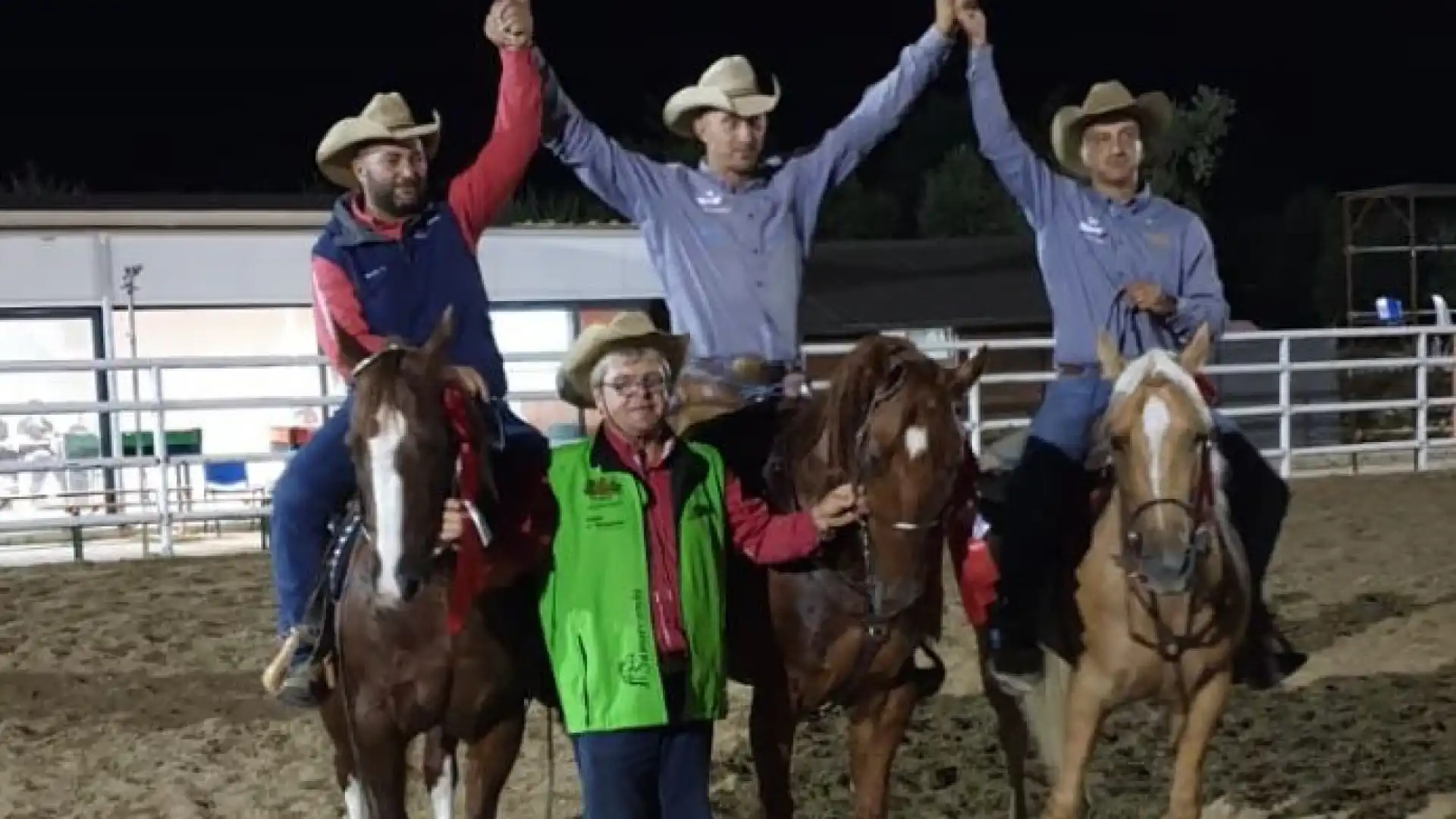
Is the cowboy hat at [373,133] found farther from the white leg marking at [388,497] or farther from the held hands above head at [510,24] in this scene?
the white leg marking at [388,497]

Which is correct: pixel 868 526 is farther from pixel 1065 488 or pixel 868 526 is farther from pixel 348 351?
pixel 348 351

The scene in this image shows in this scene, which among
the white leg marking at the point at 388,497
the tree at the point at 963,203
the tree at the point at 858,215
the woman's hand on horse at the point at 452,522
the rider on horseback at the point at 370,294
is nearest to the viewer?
the white leg marking at the point at 388,497

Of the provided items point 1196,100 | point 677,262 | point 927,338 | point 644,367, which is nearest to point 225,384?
point 927,338

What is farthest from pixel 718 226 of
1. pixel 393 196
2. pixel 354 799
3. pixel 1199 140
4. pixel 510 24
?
pixel 1199 140

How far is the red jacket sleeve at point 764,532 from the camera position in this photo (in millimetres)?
3830

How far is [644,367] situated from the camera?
12.0 feet

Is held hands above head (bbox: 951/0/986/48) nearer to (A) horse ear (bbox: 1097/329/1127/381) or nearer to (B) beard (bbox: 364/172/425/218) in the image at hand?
(A) horse ear (bbox: 1097/329/1127/381)

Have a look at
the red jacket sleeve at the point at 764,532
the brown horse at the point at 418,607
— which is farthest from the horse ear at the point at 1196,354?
the brown horse at the point at 418,607

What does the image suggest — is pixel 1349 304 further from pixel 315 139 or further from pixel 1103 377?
pixel 315 139

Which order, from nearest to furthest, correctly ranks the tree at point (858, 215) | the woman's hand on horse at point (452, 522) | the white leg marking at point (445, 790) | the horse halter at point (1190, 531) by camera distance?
1. the woman's hand on horse at point (452, 522)
2. the horse halter at point (1190, 531)
3. the white leg marking at point (445, 790)
4. the tree at point (858, 215)

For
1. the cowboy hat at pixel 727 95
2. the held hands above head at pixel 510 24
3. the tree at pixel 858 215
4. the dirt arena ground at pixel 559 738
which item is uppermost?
the tree at pixel 858 215

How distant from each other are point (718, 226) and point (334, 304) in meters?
1.12

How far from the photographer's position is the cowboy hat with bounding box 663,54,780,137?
464cm

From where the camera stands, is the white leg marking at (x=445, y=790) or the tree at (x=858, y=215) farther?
the tree at (x=858, y=215)
